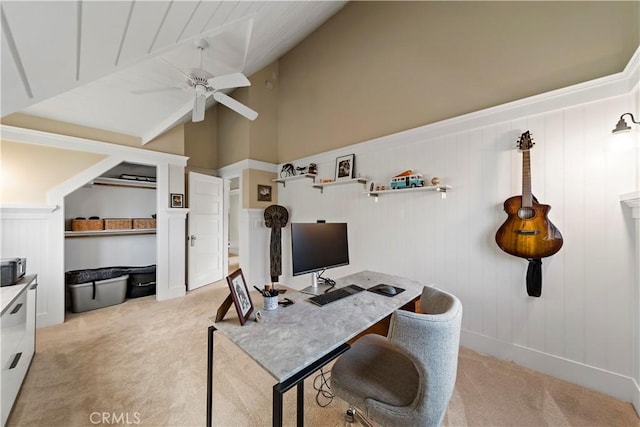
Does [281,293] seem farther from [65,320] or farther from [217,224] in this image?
[217,224]

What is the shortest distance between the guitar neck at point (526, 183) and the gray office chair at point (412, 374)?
1.37 m

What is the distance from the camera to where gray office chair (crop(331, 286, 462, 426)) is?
2.99 feet

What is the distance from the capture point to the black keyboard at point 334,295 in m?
1.47

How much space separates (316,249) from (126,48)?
1702mm

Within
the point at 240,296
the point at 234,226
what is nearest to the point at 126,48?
the point at 240,296

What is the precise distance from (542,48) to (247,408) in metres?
3.63

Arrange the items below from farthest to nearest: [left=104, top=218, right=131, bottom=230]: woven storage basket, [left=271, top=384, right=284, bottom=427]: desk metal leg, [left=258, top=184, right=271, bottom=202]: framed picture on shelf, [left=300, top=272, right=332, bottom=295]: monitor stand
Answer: [left=258, top=184, right=271, bottom=202]: framed picture on shelf, [left=104, top=218, right=131, bottom=230]: woven storage basket, [left=300, top=272, right=332, bottom=295]: monitor stand, [left=271, top=384, right=284, bottom=427]: desk metal leg

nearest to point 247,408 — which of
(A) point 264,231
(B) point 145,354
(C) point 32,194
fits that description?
(B) point 145,354

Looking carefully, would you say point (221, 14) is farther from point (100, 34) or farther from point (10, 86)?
point (10, 86)

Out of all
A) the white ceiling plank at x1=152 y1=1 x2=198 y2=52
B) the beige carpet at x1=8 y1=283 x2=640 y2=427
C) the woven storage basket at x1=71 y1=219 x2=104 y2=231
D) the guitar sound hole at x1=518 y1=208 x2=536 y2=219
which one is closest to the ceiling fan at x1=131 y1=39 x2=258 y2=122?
the white ceiling plank at x1=152 y1=1 x2=198 y2=52

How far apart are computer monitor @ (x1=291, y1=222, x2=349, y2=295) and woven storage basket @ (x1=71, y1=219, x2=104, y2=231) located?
11.8 ft

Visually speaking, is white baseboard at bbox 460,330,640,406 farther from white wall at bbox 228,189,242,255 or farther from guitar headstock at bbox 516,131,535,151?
white wall at bbox 228,189,242,255

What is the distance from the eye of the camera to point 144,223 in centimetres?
394

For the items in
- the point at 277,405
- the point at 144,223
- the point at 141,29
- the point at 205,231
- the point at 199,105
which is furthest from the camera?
the point at 205,231
